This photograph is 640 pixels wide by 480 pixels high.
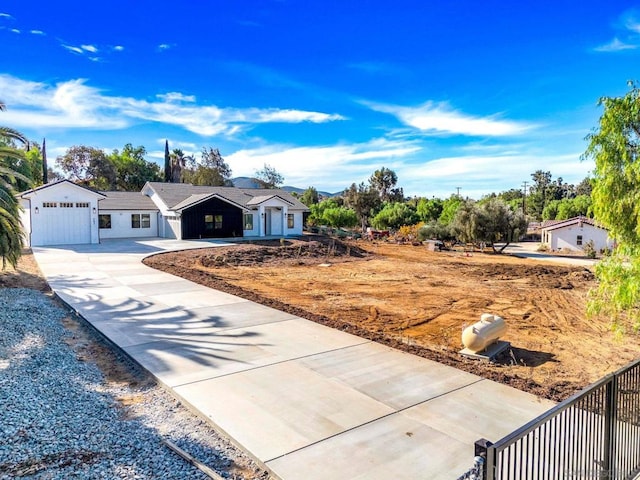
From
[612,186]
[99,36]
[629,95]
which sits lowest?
[612,186]

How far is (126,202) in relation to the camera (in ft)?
105

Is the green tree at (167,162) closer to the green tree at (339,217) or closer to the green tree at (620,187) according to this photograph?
the green tree at (339,217)

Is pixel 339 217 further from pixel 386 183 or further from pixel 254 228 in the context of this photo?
pixel 386 183

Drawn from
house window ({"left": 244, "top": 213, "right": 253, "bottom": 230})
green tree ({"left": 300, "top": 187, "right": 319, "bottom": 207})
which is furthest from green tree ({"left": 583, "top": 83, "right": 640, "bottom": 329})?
green tree ({"left": 300, "top": 187, "right": 319, "bottom": 207})

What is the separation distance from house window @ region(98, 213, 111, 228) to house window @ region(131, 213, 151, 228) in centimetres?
173

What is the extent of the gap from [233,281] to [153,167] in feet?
164

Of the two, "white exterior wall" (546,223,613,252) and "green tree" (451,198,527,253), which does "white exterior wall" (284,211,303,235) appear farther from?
"white exterior wall" (546,223,613,252)

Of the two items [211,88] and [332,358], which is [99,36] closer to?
[211,88]

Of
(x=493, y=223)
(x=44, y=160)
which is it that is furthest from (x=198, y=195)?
(x=44, y=160)

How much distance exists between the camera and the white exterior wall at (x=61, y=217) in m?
24.7

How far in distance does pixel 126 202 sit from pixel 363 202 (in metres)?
24.6

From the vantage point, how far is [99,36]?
59.1 ft

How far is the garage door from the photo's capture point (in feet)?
82.1

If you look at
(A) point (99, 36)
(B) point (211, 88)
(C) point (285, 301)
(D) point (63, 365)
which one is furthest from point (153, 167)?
(D) point (63, 365)
